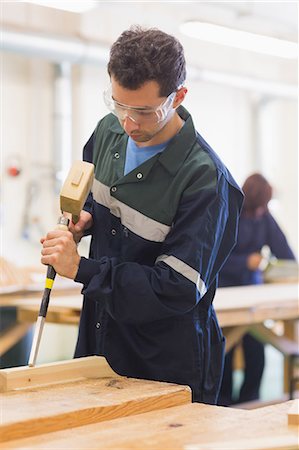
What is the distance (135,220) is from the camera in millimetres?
2102

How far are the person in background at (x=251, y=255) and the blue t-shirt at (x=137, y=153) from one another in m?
3.31

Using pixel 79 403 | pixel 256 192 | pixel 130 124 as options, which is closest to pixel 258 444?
pixel 79 403

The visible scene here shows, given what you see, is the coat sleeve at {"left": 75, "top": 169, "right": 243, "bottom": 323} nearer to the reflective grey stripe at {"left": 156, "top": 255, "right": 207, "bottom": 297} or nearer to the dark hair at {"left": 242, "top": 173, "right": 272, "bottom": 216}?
the reflective grey stripe at {"left": 156, "top": 255, "right": 207, "bottom": 297}

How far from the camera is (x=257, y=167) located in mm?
9430

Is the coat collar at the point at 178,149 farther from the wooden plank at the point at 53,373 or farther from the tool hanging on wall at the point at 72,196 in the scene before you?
the wooden plank at the point at 53,373

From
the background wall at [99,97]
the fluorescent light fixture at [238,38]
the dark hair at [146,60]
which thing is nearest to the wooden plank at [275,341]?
the fluorescent light fixture at [238,38]

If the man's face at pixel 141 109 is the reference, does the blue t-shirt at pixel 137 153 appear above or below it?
below

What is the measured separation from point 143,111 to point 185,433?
77 cm

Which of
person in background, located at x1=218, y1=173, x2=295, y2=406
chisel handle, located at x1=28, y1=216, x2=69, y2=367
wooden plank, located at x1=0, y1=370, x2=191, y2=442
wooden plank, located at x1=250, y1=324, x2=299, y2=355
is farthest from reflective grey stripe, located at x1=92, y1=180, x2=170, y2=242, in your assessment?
person in background, located at x1=218, y1=173, x2=295, y2=406

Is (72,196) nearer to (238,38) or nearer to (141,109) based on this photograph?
(141,109)

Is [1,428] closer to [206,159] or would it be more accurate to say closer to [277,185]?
[206,159]

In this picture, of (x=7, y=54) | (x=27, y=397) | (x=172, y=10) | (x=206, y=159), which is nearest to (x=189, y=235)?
(x=206, y=159)

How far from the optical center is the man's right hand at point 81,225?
7.16ft

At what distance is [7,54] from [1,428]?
6.18 meters
